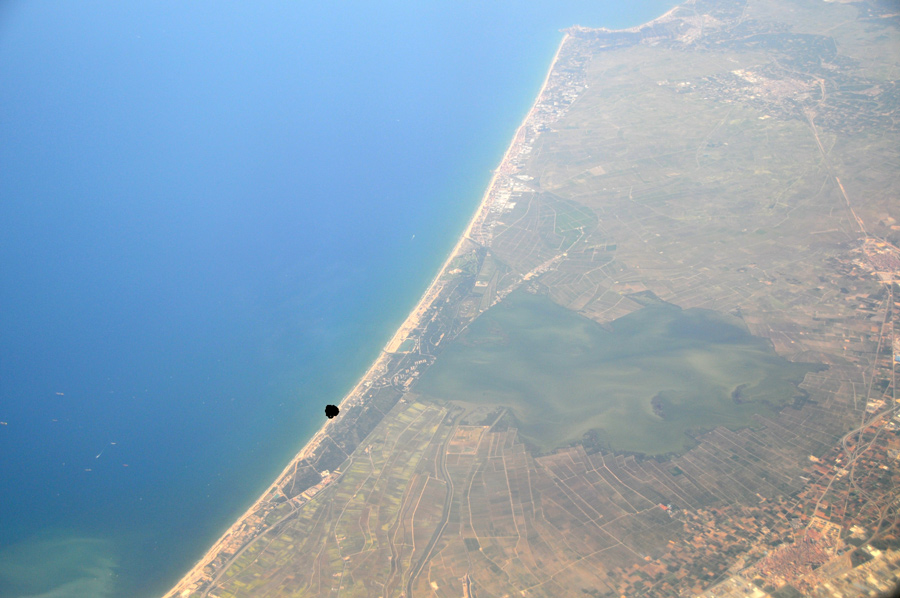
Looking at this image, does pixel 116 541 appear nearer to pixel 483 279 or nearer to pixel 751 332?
A: pixel 483 279

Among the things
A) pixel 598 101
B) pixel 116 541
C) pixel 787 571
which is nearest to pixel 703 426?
pixel 787 571

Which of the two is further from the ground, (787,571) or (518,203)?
(518,203)

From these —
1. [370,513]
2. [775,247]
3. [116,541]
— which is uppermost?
[116,541]

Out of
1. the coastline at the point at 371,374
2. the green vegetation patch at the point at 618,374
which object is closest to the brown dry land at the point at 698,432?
the coastline at the point at 371,374

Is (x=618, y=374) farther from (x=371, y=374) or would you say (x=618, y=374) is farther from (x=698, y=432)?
(x=371, y=374)

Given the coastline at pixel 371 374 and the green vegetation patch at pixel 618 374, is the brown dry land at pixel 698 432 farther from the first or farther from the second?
the green vegetation patch at pixel 618 374

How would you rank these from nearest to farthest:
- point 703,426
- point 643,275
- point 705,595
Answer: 1. point 705,595
2. point 703,426
3. point 643,275
